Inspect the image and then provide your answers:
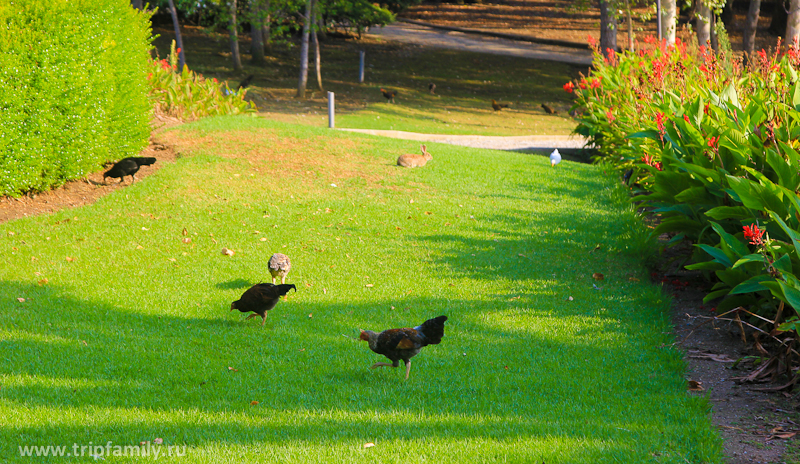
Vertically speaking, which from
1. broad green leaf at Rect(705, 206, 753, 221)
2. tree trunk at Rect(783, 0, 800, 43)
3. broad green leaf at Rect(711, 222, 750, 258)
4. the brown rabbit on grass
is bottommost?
the brown rabbit on grass

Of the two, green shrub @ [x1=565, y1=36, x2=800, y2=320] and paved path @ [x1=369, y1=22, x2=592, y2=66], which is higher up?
paved path @ [x1=369, y1=22, x2=592, y2=66]

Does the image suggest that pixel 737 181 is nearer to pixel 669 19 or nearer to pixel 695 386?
pixel 695 386

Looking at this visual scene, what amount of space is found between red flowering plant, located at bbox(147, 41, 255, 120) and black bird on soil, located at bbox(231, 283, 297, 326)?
989 centimetres

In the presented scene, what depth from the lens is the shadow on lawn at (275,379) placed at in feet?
13.4

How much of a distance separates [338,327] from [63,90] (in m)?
5.99

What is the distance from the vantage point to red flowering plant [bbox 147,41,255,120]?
48.6 ft

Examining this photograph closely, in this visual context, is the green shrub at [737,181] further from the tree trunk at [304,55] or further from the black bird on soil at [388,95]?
the black bird on soil at [388,95]

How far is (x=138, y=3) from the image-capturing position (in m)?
27.8

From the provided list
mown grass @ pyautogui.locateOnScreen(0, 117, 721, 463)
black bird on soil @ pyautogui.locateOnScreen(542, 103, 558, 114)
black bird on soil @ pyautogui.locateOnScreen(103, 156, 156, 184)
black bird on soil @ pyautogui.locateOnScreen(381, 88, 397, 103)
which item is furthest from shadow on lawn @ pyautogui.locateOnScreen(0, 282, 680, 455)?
black bird on soil @ pyautogui.locateOnScreen(542, 103, 558, 114)

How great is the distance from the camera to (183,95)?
15.3 m

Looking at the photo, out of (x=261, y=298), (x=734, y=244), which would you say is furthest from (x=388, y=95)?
(x=734, y=244)

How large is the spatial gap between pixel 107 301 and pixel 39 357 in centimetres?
134

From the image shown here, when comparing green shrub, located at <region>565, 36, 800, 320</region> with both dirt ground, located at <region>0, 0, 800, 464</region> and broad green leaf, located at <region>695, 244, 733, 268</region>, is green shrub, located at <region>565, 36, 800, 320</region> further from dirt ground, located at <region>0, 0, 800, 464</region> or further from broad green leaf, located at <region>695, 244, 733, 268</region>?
dirt ground, located at <region>0, 0, 800, 464</region>

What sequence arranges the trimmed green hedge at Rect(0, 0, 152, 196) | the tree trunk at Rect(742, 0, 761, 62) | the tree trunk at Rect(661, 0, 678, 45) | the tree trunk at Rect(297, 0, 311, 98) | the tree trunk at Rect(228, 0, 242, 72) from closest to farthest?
the trimmed green hedge at Rect(0, 0, 152, 196)
the tree trunk at Rect(661, 0, 678, 45)
the tree trunk at Rect(297, 0, 311, 98)
the tree trunk at Rect(228, 0, 242, 72)
the tree trunk at Rect(742, 0, 761, 62)
